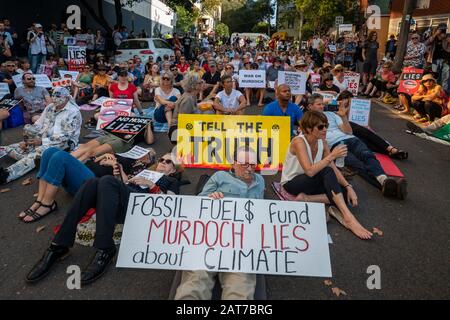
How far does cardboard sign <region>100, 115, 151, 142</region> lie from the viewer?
6276 mm

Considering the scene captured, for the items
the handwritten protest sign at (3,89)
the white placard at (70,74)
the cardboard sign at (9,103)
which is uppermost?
the white placard at (70,74)

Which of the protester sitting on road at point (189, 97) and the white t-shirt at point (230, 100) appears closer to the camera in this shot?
the protester sitting on road at point (189, 97)

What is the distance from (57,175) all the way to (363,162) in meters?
4.32

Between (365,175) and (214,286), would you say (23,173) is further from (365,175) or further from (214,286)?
(365,175)

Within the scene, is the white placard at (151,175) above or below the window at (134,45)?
below

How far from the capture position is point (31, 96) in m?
8.57

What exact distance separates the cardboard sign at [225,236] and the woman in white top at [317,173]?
1.06 m

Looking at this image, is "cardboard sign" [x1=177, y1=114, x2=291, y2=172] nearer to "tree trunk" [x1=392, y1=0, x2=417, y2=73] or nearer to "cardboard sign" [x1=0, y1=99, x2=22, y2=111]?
"cardboard sign" [x1=0, y1=99, x2=22, y2=111]

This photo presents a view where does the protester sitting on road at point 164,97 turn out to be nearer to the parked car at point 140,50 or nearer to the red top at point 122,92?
the red top at point 122,92

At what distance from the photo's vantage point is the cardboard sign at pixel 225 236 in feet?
10.1

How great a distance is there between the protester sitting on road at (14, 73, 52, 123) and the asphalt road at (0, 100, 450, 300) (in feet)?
12.4

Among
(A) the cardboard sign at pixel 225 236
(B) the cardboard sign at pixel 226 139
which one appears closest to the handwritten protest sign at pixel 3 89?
(B) the cardboard sign at pixel 226 139

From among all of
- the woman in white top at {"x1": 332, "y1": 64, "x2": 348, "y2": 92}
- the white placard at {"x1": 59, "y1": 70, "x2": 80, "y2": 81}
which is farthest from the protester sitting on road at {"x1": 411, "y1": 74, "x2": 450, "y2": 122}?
the white placard at {"x1": 59, "y1": 70, "x2": 80, "y2": 81}

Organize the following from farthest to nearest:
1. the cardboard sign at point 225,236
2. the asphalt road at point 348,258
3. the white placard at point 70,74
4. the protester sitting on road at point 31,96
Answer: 1. the white placard at point 70,74
2. the protester sitting on road at point 31,96
3. the asphalt road at point 348,258
4. the cardboard sign at point 225,236
